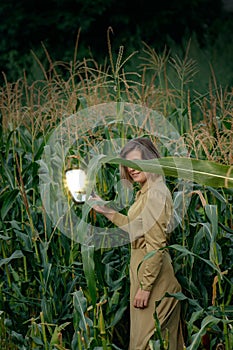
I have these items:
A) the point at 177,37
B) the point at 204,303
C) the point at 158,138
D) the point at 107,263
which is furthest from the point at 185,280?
the point at 177,37

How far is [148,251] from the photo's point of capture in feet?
10.5

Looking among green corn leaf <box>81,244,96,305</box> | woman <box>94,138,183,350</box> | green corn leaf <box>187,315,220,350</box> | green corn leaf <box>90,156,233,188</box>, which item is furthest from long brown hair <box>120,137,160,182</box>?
green corn leaf <box>90,156,233,188</box>

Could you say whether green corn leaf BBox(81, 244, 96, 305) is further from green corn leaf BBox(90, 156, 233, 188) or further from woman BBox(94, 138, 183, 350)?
green corn leaf BBox(90, 156, 233, 188)

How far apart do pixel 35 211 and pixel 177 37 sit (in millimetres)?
10285

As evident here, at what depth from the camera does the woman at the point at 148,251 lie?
3203mm

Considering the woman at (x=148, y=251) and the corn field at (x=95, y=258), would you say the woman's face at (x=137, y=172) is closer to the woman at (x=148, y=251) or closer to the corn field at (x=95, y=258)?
the woman at (x=148, y=251)

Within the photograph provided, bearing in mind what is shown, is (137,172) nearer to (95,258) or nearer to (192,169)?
(95,258)

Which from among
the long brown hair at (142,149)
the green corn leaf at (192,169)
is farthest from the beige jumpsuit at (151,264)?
the green corn leaf at (192,169)

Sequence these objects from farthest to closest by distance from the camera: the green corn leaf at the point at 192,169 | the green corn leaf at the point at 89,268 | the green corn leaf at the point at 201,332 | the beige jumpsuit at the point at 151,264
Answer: the beige jumpsuit at the point at 151,264 < the green corn leaf at the point at 89,268 < the green corn leaf at the point at 201,332 < the green corn leaf at the point at 192,169

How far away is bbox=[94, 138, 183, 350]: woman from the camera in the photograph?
3.20 meters

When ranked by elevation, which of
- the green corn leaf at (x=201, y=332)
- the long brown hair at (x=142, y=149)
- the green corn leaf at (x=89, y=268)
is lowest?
the green corn leaf at (x=201, y=332)

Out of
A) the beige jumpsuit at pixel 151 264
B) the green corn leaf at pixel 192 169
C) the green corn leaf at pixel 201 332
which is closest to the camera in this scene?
the green corn leaf at pixel 192 169

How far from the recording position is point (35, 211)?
3930 mm

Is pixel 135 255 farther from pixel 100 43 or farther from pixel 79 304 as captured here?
pixel 100 43
